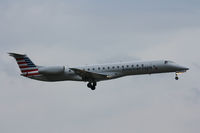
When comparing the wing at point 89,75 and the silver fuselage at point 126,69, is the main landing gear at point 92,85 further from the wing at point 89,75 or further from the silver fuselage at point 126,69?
the wing at point 89,75

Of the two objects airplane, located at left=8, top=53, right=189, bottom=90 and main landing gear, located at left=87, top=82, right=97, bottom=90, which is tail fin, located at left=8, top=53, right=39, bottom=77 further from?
main landing gear, located at left=87, top=82, right=97, bottom=90

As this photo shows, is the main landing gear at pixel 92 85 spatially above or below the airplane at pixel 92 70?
below

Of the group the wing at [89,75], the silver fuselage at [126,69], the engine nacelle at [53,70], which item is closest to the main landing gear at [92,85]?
the silver fuselage at [126,69]

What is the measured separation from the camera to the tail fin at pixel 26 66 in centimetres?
5172

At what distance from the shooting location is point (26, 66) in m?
51.8

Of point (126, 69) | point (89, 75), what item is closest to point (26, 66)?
point (89, 75)

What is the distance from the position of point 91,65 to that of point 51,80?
5.00 m

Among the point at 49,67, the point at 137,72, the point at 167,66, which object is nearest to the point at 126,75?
the point at 137,72

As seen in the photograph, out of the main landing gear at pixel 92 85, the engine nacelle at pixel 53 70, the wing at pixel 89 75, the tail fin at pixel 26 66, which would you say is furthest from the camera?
the tail fin at pixel 26 66

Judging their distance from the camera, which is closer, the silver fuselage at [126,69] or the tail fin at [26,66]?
the silver fuselage at [126,69]

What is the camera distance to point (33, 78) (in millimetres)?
52125

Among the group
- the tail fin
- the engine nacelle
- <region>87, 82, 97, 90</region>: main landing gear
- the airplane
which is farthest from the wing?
the tail fin

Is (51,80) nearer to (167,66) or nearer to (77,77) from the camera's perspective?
(77,77)

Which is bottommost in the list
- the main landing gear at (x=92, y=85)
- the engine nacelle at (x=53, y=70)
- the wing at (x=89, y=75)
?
the main landing gear at (x=92, y=85)
